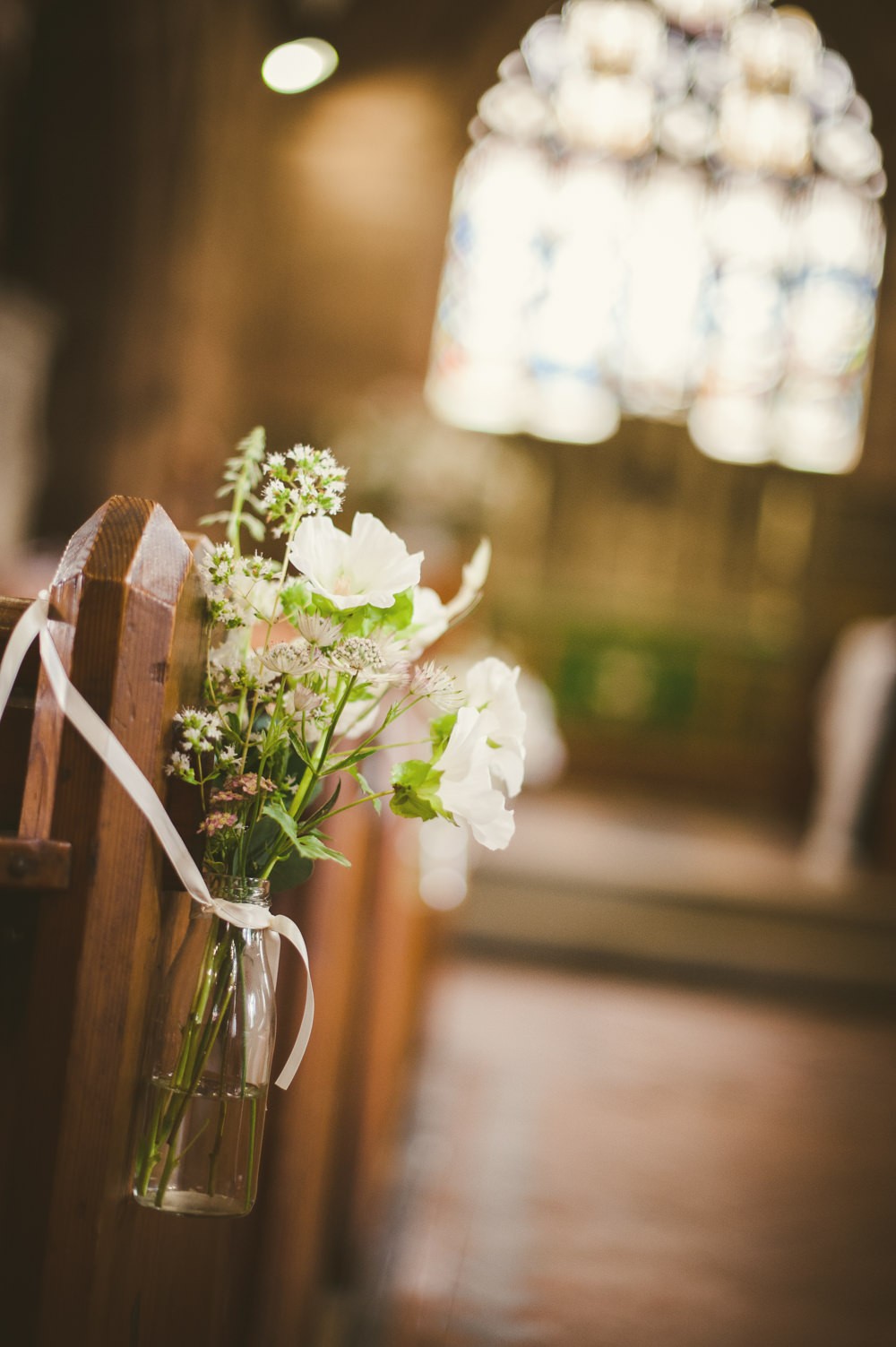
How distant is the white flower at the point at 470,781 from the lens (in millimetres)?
824

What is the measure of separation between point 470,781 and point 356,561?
0.53 feet

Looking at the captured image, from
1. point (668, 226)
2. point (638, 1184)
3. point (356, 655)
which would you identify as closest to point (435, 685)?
point (356, 655)

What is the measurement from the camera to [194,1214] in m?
0.85

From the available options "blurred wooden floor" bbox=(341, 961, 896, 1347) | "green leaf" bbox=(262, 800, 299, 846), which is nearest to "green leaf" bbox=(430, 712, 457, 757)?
"green leaf" bbox=(262, 800, 299, 846)

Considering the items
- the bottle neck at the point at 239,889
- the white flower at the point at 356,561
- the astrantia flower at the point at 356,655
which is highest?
the white flower at the point at 356,561

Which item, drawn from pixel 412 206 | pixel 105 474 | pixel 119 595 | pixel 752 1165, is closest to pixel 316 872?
pixel 119 595

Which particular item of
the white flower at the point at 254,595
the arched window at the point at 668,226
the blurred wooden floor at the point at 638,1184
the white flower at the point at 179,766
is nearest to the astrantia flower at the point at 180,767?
the white flower at the point at 179,766

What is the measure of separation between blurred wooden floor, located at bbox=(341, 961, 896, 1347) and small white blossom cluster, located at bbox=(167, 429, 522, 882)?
150 centimetres

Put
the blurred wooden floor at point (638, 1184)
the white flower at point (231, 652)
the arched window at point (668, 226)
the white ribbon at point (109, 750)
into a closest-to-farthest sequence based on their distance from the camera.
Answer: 1. the white ribbon at point (109, 750)
2. the white flower at point (231, 652)
3. the blurred wooden floor at point (638, 1184)
4. the arched window at point (668, 226)

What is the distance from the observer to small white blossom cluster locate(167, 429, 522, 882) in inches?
31.6

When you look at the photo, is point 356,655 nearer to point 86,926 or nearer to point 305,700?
point 305,700

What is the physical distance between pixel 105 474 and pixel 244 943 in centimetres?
574

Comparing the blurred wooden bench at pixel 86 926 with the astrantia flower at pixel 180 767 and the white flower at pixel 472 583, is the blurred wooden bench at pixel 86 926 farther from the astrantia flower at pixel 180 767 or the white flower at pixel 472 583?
the white flower at pixel 472 583

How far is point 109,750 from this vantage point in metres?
0.78
